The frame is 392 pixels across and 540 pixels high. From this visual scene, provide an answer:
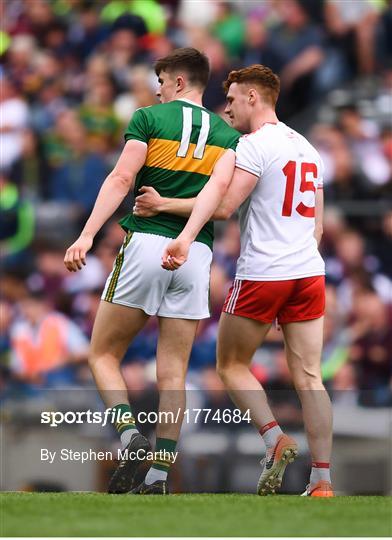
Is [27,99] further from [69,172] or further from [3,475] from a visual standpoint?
[3,475]

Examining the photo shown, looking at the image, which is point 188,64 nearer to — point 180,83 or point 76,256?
point 180,83

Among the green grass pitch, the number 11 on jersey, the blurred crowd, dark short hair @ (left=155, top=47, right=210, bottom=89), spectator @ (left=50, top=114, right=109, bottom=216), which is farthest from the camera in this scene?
spectator @ (left=50, top=114, right=109, bottom=216)

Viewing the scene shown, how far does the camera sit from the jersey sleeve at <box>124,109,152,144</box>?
507 cm

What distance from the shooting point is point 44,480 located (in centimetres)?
568

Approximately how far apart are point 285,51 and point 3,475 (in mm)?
5743

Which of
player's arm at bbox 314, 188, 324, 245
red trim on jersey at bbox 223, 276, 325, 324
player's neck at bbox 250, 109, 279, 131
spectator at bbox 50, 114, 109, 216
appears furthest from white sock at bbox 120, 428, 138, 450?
spectator at bbox 50, 114, 109, 216

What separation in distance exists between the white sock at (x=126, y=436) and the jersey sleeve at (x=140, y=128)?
117cm

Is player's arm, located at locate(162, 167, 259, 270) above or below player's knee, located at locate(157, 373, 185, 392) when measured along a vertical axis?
above

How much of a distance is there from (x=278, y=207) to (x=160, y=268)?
21.6 inches

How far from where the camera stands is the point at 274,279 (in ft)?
17.0

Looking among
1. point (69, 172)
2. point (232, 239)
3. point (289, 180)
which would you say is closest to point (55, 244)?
point (69, 172)

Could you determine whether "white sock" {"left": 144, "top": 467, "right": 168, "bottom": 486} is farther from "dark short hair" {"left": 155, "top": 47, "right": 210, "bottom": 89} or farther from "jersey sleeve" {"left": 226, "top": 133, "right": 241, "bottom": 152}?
"dark short hair" {"left": 155, "top": 47, "right": 210, "bottom": 89}

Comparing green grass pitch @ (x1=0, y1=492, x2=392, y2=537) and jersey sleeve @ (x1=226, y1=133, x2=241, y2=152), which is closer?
green grass pitch @ (x1=0, y1=492, x2=392, y2=537)

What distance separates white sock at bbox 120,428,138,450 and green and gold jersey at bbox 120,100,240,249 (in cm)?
81
